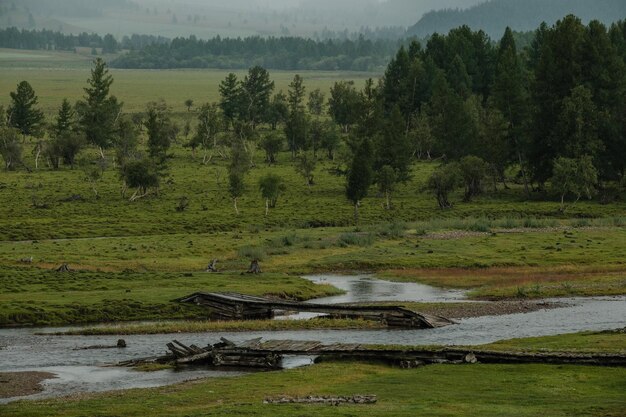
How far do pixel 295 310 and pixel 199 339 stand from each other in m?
8.67

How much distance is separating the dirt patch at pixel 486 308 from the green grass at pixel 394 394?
766 inches

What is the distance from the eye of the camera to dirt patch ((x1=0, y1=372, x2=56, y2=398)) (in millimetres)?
48934

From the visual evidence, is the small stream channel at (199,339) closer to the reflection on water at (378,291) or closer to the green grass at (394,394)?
the reflection on water at (378,291)

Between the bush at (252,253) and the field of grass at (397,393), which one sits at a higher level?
the field of grass at (397,393)

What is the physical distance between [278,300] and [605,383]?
32.6 m

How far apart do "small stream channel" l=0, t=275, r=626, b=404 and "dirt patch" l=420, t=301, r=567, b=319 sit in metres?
1.15

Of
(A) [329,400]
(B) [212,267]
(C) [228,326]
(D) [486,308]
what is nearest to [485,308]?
(D) [486,308]

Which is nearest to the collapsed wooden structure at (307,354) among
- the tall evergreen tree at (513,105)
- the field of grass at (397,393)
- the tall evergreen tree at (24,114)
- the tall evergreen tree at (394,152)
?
the field of grass at (397,393)

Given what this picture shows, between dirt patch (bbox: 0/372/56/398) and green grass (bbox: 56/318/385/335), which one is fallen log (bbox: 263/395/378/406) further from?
green grass (bbox: 56/318/385/335)

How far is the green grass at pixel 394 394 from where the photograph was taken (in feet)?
131

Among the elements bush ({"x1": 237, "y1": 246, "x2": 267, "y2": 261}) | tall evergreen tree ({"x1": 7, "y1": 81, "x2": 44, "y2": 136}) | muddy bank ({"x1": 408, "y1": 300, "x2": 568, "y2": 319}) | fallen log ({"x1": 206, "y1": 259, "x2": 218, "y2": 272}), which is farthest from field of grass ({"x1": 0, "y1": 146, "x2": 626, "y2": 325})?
tall evergreen tree ({"x1": 7, "y1": 81, "x2": 44, "y2": 136})

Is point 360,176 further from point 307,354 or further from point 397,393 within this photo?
point 397,393

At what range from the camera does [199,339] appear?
64.3 m

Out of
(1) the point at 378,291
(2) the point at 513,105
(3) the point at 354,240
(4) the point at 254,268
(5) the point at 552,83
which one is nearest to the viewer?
(1) the point at 378,291
